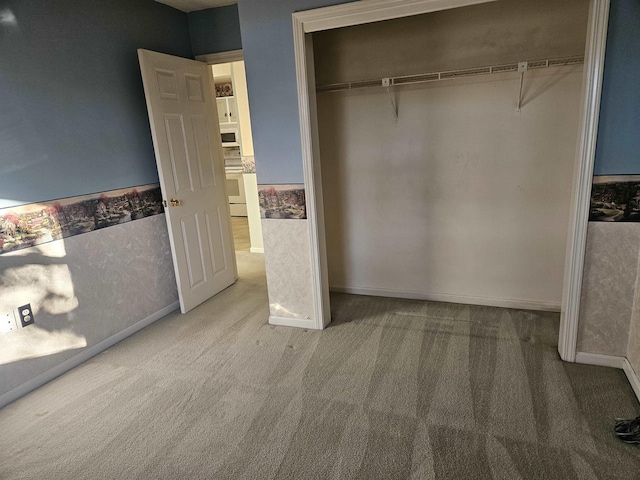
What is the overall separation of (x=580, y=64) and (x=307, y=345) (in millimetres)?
2566

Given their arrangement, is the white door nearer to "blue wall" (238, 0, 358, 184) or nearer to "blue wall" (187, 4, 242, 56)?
"blue wall" (187, 4, 242, 56)

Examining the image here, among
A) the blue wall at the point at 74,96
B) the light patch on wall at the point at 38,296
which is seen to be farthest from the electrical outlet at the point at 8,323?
the blue wall at the point at 74,96

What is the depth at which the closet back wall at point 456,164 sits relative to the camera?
2740mm

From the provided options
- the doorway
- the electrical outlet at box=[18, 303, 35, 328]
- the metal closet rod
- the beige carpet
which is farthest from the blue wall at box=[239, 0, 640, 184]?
the electrical outlet at box=[18, 303, 35, 328]

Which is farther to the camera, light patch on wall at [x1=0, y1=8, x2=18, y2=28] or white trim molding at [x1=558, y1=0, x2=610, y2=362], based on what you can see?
light patch on wall at [x1=0, y1=8, x2=18, y2=28]

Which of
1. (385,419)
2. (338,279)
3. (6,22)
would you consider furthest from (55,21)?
(385,419)

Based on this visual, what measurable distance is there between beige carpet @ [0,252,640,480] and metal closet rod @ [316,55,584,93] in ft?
5.75

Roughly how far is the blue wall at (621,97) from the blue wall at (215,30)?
2.64 m

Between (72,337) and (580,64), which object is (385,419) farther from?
(580,64)

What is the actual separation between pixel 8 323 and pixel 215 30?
272 centimetres

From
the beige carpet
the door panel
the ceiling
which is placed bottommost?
the beige carpet

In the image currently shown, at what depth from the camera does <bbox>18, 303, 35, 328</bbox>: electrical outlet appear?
233cm

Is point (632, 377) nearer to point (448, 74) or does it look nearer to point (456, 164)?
point (456, 164)

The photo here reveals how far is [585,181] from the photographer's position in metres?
2.15
